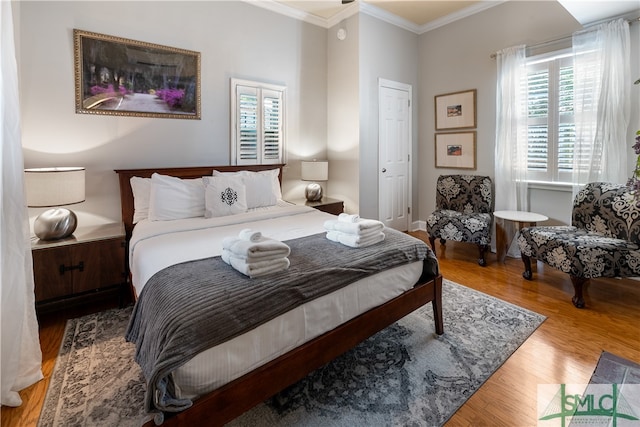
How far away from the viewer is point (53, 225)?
2.47 metres

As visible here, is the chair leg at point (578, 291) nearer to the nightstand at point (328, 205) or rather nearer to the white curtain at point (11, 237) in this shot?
the nightstand at point (328, 205)

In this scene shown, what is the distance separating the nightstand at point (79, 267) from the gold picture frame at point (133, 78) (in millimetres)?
1207

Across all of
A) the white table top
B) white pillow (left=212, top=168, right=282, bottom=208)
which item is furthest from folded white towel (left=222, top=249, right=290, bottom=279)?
the white table top

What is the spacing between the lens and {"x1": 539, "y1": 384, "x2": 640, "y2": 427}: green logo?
1.56 meters

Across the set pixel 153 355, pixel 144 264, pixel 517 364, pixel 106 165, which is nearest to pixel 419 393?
pixel 517 364

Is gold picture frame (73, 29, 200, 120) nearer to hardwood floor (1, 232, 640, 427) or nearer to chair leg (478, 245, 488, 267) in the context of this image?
hardwood floor (1, 232, 640, 427)

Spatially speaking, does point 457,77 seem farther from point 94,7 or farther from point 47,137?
Answer: point 47,137

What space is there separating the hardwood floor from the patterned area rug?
66 millimetres

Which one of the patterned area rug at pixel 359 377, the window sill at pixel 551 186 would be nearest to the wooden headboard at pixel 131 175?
the patterned area rug at pixel 359 377

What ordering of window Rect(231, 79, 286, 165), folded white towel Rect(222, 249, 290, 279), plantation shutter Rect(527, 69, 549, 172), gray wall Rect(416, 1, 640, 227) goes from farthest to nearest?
window Rect(231, 79, 286, 165), plantation shutter Rect(527, 69, 549, 172), gray wall Rect(416, 1, 640, 227), folded white towel Rect(222, 249, 290, 279)

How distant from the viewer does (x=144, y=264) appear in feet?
6.22

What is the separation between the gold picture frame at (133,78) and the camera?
2891mm

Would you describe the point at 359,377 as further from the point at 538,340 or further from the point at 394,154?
the point at 394,154

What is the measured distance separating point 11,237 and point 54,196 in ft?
2.67
